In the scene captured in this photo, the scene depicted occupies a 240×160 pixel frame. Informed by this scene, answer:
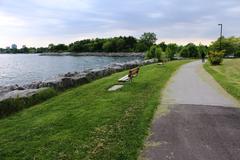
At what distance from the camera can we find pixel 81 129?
7.46 metres

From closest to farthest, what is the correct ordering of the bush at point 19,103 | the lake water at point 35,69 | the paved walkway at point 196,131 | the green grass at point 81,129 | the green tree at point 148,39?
the paved walkway at point 196,131 → the green grass at point 81,129 → the bush at point 19,103 → the lake water at point 35,69 → the green tree at point 148,39

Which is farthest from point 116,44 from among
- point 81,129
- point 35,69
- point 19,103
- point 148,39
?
point 81,129

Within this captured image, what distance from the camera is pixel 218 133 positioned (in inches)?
279

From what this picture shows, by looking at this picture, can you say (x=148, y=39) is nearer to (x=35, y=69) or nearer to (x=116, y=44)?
(x=116, y=44)

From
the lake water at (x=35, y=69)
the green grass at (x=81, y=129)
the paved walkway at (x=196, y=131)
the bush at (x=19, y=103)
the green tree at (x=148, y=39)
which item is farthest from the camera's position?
the green tree at (x=148, y=39)

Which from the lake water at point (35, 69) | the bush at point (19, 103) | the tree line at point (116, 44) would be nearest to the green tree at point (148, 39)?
the tree line at point (116, 44)

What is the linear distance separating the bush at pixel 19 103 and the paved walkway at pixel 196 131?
220 inches

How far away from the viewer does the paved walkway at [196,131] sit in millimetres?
5777

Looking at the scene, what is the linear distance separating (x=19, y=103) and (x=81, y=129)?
5.38 metres

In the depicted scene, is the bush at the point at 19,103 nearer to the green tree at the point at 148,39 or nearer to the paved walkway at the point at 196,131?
the paved walkway at the point at 196,131

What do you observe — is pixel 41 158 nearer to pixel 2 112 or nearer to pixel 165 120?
pixel 165 120

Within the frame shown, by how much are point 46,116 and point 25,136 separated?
86.3 inches

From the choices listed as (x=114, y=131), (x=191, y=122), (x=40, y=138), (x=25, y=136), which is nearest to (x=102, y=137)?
(x=114, y=131)

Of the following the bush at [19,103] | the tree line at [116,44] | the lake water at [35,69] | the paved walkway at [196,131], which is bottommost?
the lake water at [35,69]
